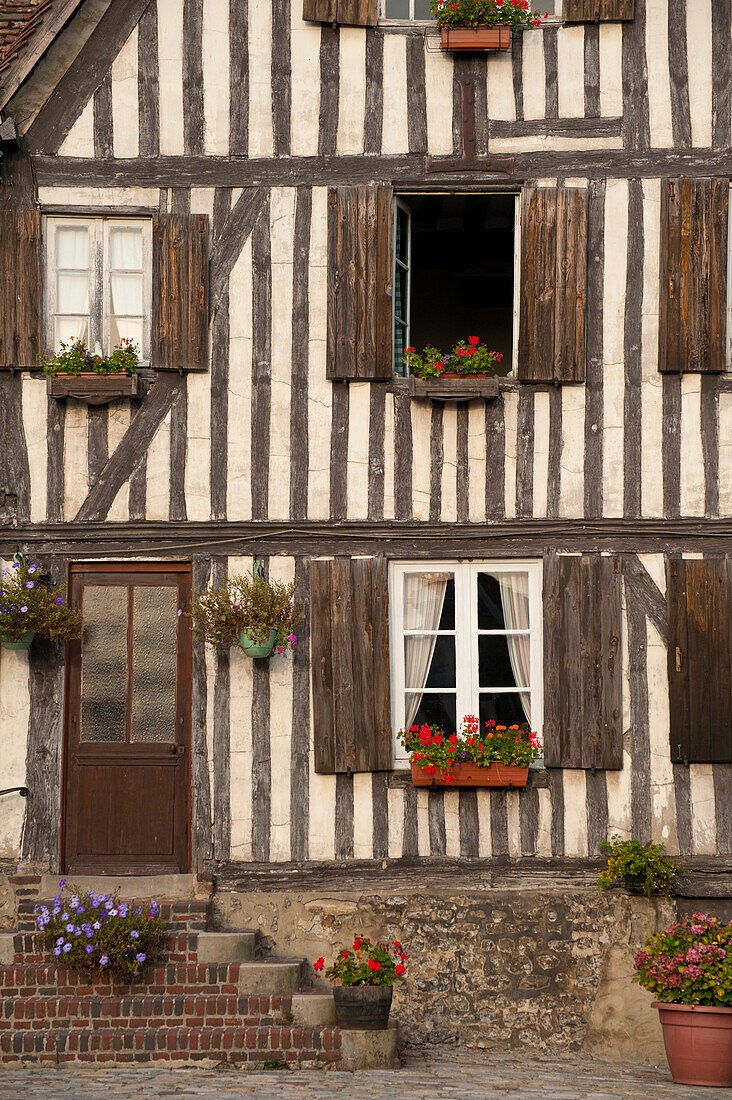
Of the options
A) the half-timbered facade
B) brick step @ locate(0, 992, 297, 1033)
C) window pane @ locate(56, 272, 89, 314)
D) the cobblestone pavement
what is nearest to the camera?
the cobblestone pavement

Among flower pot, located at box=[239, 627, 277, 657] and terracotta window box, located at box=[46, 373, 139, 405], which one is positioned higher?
terracotta window box, located at box=[46, 373, 139, 405]

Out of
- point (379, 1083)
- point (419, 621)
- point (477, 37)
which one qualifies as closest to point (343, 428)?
point (419, 621)

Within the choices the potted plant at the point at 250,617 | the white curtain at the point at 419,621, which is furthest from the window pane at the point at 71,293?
the white curtain at the point at 419,621

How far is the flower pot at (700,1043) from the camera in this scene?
25.2 feet

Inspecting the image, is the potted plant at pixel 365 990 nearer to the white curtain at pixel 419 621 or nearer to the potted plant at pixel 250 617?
the white curtain at pixel 419 621

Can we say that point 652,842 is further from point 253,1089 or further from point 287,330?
point 287,330

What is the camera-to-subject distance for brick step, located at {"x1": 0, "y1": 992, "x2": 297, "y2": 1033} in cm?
805

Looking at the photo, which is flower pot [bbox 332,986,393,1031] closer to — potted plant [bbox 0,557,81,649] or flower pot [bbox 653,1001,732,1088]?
flower pot [bbox 653,1001,732,1088]

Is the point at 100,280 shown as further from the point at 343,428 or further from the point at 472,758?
the point at 472,758

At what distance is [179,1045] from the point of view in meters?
7.89

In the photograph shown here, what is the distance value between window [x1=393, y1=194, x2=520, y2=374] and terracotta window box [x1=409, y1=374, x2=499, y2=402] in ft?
8.96

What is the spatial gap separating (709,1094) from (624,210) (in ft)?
19.5

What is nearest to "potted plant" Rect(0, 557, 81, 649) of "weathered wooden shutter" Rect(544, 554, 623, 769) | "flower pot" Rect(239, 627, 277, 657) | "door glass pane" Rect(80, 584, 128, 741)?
"door glass pane" Rect(80, 584, 128, 741)

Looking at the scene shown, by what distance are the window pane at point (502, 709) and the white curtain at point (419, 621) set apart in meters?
Result: 0.46
